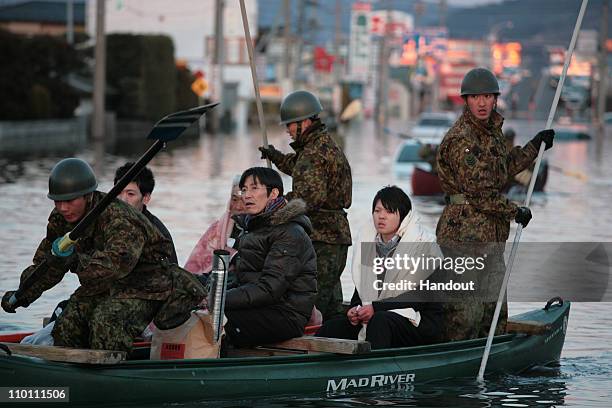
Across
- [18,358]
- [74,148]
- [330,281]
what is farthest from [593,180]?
[18,358]

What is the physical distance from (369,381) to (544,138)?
7.34 ft

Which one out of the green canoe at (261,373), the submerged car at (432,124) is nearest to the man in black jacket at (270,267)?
the green canoe at (261,373)

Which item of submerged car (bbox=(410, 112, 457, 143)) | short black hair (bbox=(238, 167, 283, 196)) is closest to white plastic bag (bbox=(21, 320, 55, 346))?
short black hair (bbox=(238, 167, 283, 196))

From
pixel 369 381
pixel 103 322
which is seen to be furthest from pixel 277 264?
pixel 103 322

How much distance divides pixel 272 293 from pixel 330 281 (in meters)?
2.28

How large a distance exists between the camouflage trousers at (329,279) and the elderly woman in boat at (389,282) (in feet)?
3.98

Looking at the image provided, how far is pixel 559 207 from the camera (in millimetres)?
30984

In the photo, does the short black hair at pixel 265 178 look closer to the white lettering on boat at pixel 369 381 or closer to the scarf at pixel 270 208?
the scarf at pixel 270 208

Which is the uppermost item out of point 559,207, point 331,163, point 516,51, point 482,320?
point 331,163

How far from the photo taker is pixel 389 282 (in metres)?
11.7

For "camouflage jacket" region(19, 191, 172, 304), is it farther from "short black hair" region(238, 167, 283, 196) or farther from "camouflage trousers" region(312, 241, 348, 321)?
"camouflage trousers" region(312, 241, 348, 321)

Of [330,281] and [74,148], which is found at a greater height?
[330,281]

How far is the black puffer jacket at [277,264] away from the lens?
11055 mm

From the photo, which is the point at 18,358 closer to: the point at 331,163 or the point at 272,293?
the point at 272,293
